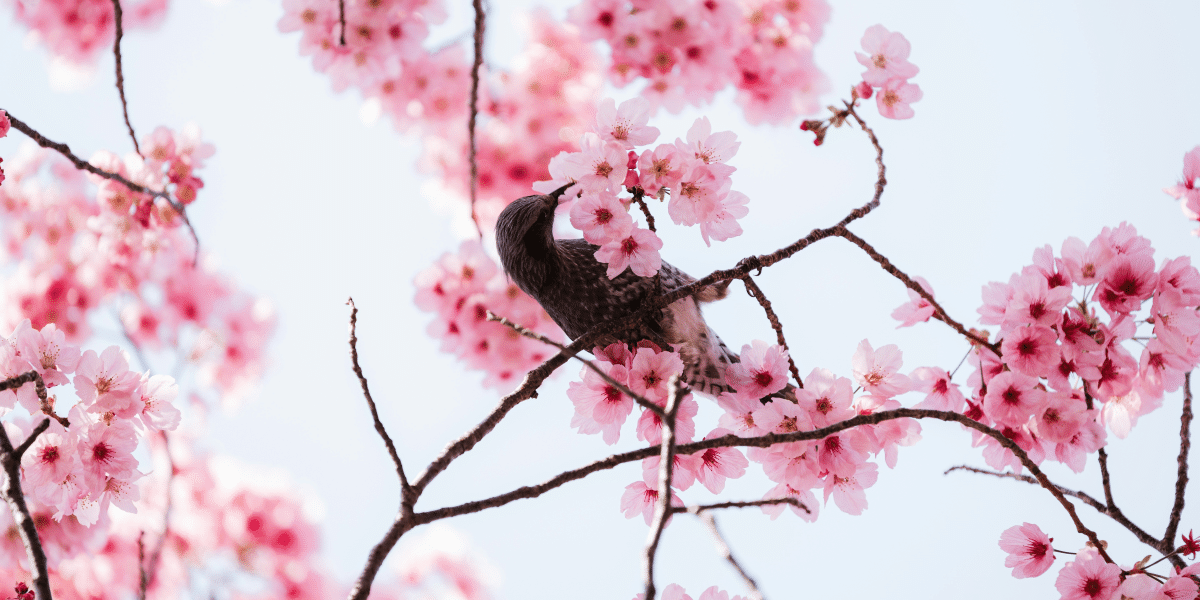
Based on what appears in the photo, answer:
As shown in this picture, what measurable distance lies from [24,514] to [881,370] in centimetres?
173

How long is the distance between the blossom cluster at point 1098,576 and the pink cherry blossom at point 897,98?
112 cm

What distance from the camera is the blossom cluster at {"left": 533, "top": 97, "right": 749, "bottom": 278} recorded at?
148 centimetres

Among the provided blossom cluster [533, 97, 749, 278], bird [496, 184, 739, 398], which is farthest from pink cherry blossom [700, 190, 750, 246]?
bird [496, 184, 739, 398]

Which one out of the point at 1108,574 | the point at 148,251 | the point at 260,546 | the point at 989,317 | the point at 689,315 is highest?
the point at 148,251

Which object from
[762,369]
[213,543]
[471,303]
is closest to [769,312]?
[762,369]

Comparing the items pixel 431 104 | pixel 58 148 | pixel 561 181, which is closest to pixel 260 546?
pixel 431 104

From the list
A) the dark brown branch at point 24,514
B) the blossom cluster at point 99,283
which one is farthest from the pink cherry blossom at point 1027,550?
the blossom cluster at point 99,283

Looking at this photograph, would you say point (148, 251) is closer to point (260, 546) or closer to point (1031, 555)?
point (260, 546)

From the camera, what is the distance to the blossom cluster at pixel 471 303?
3174 mm

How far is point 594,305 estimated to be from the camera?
81.7 inches

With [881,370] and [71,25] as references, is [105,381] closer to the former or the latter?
[881,370]

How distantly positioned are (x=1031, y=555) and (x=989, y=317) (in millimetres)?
585

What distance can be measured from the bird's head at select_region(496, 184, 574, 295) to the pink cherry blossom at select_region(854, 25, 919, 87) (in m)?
0.92

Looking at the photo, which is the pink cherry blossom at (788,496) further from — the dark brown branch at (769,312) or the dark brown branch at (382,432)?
the dark brown branch at (382,432)
